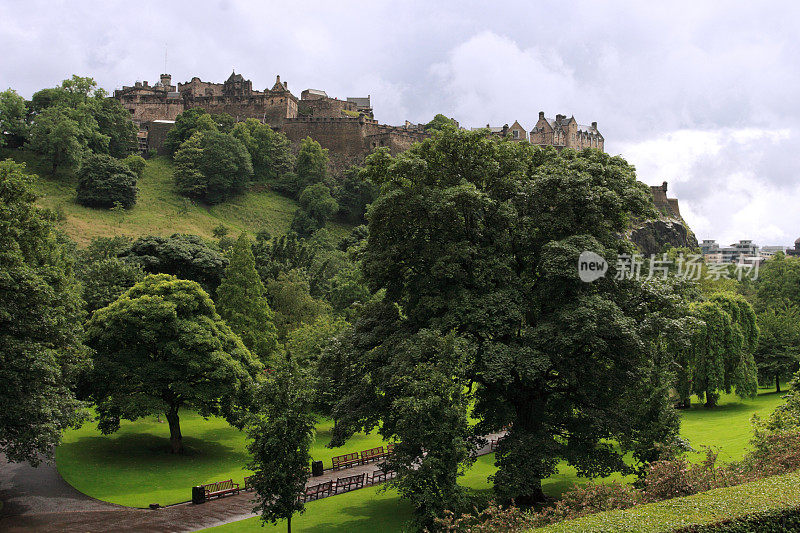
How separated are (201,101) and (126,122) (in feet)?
69.6

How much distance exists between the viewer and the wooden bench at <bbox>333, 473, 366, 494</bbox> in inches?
973

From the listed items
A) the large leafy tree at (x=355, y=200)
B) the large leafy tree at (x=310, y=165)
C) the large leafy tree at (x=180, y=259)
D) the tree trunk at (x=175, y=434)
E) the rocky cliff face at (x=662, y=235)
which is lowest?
the tree trunk at (x=175, y=434)

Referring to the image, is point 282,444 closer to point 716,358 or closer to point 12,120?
point 716,358

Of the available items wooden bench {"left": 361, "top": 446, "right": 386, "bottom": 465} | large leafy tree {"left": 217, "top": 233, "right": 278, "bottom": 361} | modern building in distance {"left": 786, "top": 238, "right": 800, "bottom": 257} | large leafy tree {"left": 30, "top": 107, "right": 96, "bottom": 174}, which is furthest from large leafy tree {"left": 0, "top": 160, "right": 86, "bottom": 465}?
modern building in distance {"left": 786, "top": 238, "right": 800, "bottom": 257}

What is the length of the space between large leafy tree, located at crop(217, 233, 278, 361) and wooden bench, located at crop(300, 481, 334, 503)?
15554mm

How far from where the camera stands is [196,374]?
1137 inches

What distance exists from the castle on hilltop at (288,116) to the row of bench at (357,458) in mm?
74856

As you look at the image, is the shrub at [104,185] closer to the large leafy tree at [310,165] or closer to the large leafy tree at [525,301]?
the large leafy tree at [310,165]

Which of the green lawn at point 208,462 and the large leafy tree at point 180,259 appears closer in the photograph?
the green lawn at point 208,462

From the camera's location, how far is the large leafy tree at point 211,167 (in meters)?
80.4

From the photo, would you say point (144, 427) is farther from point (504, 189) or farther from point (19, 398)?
point (504, 189)

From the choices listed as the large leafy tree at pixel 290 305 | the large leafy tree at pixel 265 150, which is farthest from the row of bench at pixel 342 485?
the large leafy tree at pixel 265 150

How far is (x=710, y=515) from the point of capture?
479 inches

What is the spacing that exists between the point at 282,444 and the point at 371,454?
12.0m
